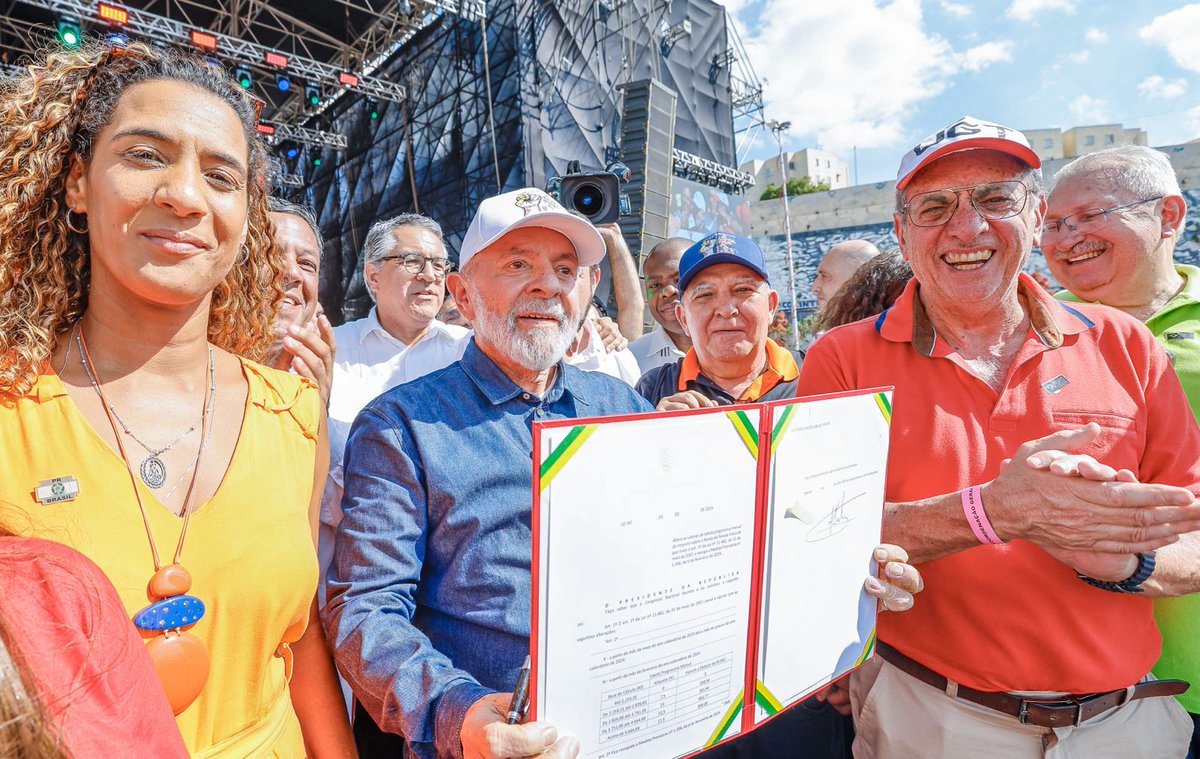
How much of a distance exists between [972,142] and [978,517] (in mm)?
999

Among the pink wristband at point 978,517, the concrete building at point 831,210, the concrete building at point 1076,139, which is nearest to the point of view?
the pink wristband at point 978,517

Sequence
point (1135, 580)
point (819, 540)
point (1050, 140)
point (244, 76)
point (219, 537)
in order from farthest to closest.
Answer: point (1050, 140) < point (244, 76) < point (1135, 580) < point (819, 540) < point (219, 537)

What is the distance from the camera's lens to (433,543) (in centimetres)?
150

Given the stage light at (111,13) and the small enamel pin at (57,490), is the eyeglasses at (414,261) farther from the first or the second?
the stage light at (111,13)

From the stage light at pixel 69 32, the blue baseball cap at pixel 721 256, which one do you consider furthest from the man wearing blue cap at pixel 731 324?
the stage light at pixel 69 32

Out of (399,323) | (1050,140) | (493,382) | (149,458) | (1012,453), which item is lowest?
(1012,453)

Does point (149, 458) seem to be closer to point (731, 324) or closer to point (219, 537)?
point (219, 537)

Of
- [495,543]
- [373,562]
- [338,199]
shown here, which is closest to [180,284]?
[373,562]

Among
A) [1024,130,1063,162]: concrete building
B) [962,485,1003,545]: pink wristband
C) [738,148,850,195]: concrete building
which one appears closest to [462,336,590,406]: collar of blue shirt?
[962,485,1003,545]: pink wristband

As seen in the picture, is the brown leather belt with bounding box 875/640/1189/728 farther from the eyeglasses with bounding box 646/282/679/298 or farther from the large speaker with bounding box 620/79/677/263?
the large speaker with bounding box 620/79/677/263

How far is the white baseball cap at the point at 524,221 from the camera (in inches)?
68.5

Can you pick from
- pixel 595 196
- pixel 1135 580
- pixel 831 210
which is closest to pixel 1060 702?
pixel 1135 580

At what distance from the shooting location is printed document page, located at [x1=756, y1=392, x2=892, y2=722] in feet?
4.21

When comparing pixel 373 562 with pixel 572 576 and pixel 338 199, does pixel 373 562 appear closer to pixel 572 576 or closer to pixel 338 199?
pixel 572 576
